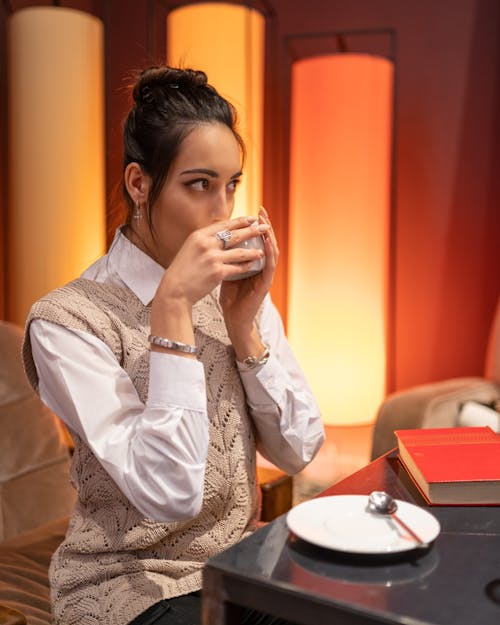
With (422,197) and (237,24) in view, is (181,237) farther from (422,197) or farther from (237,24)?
(422,197)

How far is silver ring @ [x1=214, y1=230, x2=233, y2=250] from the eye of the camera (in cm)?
105

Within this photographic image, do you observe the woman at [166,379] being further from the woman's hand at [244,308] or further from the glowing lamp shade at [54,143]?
the glowing lamp shade at [54,143]

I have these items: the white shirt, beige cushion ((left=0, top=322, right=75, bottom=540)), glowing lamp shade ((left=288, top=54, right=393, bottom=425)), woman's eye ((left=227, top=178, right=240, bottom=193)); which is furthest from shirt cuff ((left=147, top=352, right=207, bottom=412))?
glowing lamp shade ((left=288, top=54, right=393, bottom=425))

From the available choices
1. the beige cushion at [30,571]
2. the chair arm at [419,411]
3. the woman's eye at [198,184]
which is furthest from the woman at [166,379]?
the chair arm at [419,411]

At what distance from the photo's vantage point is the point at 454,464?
36.6 inches

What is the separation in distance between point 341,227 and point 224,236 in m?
1.71

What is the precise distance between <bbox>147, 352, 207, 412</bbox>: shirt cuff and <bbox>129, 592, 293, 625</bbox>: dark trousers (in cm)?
30

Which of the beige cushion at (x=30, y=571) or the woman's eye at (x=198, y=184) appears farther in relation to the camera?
the beige cushion at (x=30, y=571)

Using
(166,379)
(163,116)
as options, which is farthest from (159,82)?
(166,379)

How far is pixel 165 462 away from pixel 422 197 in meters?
2.32

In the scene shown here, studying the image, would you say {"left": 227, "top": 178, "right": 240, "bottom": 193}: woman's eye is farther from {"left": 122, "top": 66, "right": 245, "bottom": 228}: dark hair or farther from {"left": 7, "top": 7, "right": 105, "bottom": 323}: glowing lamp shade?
{"left": 7, "top": 7, "right": 105, "bottom": 323}: glowing lamp shade

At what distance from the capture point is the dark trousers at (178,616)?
41.4 inches

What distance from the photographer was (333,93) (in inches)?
106

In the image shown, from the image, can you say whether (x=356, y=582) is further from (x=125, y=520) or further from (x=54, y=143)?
(x=54, y=143)
